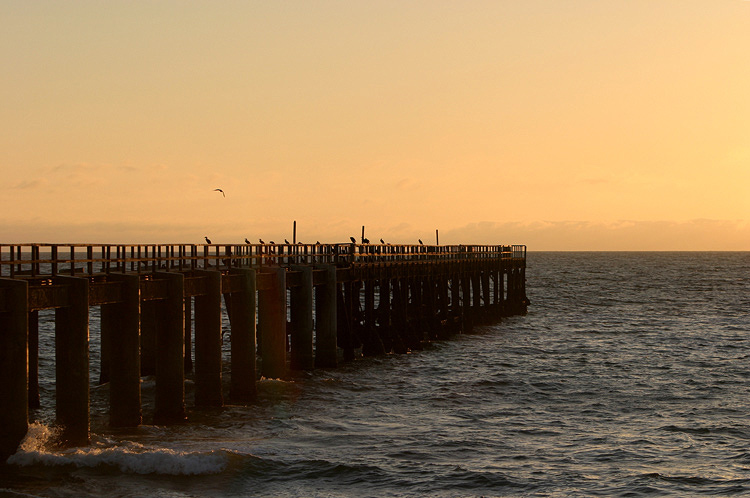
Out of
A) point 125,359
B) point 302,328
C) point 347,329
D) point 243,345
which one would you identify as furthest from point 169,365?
point 347,329

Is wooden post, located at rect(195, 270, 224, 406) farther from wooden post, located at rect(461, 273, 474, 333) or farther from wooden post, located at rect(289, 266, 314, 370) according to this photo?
wooden post, located at rect(461, 273, 474, 333)

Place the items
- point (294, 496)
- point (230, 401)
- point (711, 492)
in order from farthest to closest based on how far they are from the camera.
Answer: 1. point (230, 401)
2. point (711, 492)
3. point (294, 496)

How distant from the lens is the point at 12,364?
18.0 meters

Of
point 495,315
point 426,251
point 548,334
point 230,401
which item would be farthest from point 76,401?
point 495,315

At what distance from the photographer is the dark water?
18.6 m

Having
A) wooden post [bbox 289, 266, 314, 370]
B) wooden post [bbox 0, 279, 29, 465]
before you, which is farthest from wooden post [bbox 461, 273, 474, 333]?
wooden post [bbox 0, 279, 29, 465]

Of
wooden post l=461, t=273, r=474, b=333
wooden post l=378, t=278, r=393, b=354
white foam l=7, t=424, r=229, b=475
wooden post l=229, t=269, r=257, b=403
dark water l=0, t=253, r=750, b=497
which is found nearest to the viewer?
white foam l=7, t=424, r=229, b=475

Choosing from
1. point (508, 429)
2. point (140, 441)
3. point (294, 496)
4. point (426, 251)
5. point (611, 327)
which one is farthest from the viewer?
point (611, 327)

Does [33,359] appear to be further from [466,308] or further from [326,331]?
[466,308]

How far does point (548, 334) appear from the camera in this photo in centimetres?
5253

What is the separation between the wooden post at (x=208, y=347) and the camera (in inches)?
980

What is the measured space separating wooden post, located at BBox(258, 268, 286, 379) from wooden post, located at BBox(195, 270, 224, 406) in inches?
202

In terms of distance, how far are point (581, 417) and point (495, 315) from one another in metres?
33.2

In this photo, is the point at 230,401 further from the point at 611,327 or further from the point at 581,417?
the point at 611,327
